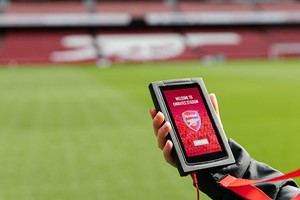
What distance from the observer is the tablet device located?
82.6 inches

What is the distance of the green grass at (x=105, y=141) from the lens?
5566 mm

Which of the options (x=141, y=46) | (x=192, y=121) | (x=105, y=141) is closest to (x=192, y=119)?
(x=192, y=121)

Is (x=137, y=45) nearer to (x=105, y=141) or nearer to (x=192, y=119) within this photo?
(x=105, y=141)

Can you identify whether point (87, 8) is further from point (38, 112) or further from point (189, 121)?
point (189, 121)

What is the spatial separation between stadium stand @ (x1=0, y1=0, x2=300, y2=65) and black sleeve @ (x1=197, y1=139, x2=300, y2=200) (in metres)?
35.8

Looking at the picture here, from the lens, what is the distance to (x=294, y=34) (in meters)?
44.2

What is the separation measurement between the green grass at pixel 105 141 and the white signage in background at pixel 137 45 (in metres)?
23.1

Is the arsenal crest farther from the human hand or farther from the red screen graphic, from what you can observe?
the human hand

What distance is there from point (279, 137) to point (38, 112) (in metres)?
4.98

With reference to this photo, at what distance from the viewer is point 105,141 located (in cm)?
827

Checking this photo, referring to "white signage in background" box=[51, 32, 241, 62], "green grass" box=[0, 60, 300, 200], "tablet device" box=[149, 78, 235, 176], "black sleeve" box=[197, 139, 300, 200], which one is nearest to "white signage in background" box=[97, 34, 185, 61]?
"white signage in background" box=[51, 32, 241, 62]

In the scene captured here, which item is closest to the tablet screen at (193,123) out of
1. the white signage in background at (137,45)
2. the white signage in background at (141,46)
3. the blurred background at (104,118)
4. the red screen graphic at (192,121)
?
the red screen graphic at (192,121)

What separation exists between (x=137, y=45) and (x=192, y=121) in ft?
124

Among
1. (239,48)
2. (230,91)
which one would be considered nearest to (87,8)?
(239,48)
